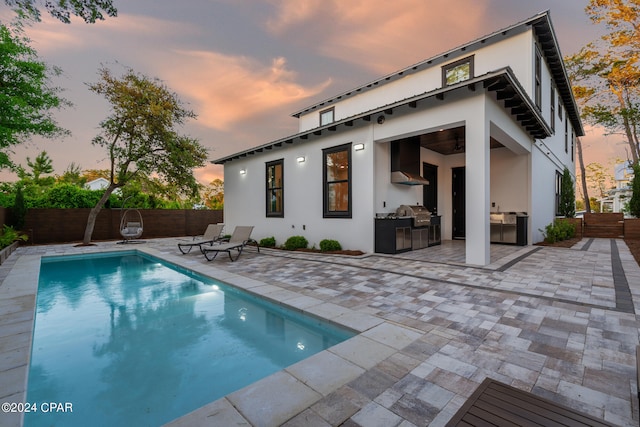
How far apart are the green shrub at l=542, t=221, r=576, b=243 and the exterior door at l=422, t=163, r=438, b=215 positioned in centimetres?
357

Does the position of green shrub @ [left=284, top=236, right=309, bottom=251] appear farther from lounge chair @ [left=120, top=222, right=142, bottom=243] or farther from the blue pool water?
lounge chair @ [left=120, top=222, right=142, bottom=243]

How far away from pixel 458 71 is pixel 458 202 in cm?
459

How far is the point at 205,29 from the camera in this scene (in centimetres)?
804

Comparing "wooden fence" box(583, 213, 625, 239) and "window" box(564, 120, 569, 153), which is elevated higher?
"window" box(564, 120, 569, 153)

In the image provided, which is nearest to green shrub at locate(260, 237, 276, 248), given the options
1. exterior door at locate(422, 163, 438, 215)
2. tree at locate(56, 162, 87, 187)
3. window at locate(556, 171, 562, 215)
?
exterior door at locate(422, 163, 438, 215)

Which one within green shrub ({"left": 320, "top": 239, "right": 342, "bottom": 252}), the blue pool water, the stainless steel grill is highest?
the stainless steel grill

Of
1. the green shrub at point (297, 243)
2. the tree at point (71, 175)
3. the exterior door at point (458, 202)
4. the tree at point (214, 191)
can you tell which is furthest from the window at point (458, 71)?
the tree at point (71, 175)

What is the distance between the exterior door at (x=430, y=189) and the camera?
998 centimetres

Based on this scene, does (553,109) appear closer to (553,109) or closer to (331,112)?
(553,109)

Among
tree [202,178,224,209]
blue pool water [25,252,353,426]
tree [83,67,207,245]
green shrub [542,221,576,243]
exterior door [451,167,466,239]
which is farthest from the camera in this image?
tree [202,178,224,209]

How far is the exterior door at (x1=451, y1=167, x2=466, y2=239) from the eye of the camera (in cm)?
1059

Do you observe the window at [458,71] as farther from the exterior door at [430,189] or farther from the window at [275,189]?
the window at [275,189]

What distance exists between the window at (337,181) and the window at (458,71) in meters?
4.52

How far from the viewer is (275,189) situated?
10.4 m
